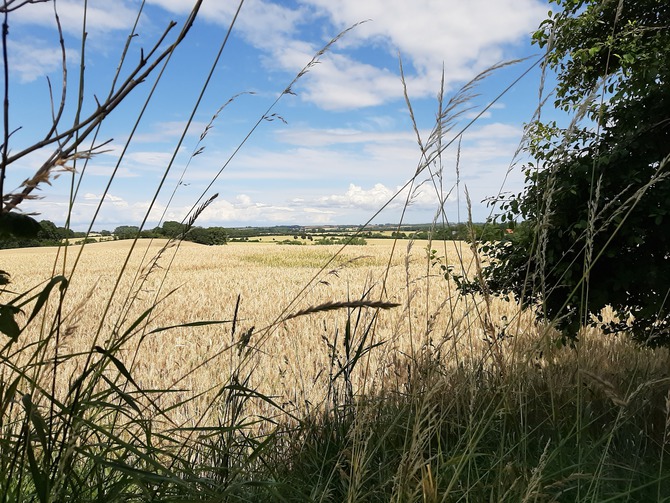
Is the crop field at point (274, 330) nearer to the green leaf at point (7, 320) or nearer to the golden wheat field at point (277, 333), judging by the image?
the golden wheat field at point (277, 333)

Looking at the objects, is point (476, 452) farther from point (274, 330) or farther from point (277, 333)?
point (277, 333)

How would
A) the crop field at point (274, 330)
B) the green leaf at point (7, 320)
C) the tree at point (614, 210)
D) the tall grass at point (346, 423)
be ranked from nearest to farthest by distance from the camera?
the green leaf at point (7, 320), the tall grass at point (346, 423), the crop field at point (274, 330), the tree at point (614, 210)

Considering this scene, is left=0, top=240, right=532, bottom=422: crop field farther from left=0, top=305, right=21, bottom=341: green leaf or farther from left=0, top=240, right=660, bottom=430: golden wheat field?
left=0, top=305, right=21, bottom=341: green leaf

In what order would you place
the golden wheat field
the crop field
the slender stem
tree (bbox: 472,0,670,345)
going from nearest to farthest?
the slender stem, the golden wheat field, the crop field, tree (bbox: 472,0,670,345)

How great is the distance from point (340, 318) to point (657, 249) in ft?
17.5

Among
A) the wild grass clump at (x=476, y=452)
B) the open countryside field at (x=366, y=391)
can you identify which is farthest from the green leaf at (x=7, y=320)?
the wild grass clump at (x=476, y=452)

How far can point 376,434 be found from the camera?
98.9 inches

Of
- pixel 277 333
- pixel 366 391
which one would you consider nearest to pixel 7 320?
pixel 366 391

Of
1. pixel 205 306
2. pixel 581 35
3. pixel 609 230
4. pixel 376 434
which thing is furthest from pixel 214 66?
pixel 205 306

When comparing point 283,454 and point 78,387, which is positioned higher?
point 78,387

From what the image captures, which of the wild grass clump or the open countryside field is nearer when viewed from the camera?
the open countryside field

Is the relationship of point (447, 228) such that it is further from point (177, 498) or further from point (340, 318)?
point (340, 318)

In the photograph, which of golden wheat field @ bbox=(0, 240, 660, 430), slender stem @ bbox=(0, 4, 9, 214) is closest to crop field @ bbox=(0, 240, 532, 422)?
golden wheat field @ bbox=(0, 240, 660, 430)

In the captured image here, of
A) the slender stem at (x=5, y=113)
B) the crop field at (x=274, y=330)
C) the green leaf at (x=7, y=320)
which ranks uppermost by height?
the slender stem at (x=5, y=113)
